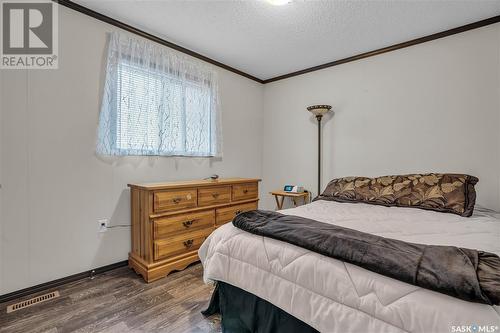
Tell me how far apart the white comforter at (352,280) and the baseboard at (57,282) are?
50.6 inches

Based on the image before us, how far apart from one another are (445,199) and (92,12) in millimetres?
3450

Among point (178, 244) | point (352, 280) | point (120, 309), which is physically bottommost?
point (120, 309)

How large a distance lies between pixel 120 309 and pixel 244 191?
169 centimetres

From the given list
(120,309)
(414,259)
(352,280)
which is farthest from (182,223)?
(414,259)

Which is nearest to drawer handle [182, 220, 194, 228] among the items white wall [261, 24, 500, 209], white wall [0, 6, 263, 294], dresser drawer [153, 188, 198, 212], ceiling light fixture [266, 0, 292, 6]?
dresser drawer [153, 188, 198, 212]

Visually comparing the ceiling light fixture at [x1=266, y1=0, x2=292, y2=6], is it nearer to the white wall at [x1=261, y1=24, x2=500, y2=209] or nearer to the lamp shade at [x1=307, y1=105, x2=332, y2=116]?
the lamp shade at [x1=307, y1=105, x2=332, y2=116]

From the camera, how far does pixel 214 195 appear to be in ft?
8.68

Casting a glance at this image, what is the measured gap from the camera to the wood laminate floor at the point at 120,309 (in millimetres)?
1520

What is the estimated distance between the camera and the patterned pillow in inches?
78.6

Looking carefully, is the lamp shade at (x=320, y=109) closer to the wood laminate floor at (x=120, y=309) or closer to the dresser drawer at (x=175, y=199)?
the dresser drawer at (x=175, y=199)

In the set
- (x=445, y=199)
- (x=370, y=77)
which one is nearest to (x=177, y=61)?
(x=370, y=77)

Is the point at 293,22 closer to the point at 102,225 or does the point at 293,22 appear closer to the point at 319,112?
the point at 319,112

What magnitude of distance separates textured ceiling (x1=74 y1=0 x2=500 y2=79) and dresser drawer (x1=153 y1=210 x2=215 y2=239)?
6.09 feet

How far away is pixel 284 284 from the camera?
1.12 metres
